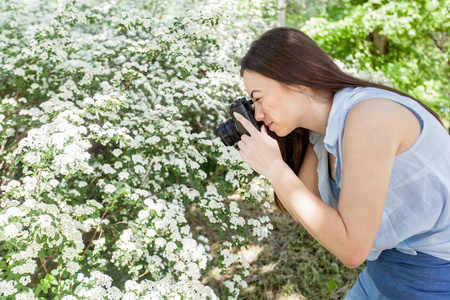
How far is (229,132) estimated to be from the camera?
1.71 m

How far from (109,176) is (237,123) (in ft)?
4.55

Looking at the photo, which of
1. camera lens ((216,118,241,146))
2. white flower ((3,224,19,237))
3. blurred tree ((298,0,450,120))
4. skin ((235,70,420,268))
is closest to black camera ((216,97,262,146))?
camera lens ((216,118,241,146))

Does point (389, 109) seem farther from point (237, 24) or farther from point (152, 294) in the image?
point (237, 24)

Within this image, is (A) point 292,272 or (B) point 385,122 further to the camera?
(A) point 292,272

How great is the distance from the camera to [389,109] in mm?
1139

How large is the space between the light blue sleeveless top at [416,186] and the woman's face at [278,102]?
148 mm

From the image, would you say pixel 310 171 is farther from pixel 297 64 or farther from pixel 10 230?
pixel 10 230

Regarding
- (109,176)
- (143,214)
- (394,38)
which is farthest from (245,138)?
(394,38)

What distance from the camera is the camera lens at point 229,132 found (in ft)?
5.55

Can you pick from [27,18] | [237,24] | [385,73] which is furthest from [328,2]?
[27,18]

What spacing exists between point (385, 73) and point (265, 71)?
5758 mm

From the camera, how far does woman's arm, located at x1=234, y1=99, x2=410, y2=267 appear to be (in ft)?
3.61

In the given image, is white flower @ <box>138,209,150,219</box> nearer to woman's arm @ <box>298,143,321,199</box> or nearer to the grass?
woman's arm @ <box>298,143,321,199</box>

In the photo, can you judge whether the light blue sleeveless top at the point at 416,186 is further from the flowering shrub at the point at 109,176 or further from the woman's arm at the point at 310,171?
the flowering shrub at the point at 109,176
